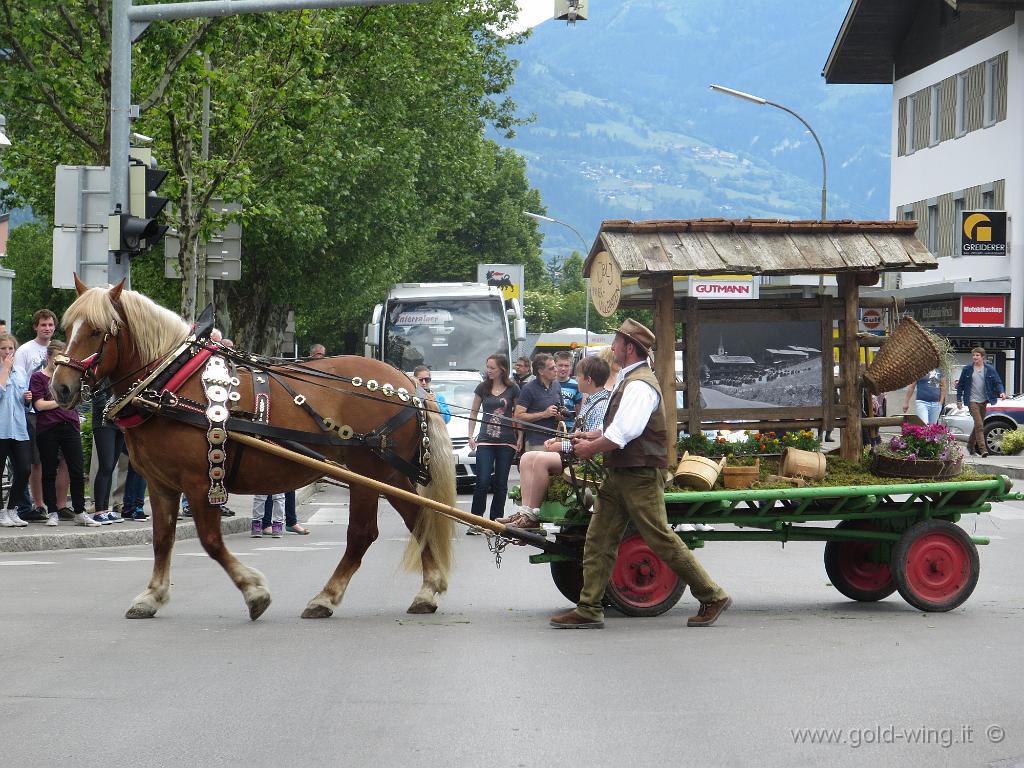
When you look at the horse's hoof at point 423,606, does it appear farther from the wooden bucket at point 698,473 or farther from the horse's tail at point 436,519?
the wooden bucket at point 698,473

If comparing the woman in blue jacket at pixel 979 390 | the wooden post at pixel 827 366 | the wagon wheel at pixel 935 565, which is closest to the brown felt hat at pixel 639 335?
the wagon wheel at pixel 935 565

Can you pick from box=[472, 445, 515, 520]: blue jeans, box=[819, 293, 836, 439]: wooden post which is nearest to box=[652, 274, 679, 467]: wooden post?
box=[819, 293, 836, 439]: wooden post

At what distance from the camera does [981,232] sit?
38.2 m

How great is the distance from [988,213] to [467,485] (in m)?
21.0

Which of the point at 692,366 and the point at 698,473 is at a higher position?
the point at 692,366

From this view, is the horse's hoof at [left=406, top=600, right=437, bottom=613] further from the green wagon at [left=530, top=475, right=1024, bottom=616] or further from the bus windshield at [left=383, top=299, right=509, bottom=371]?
the bus windshield at [left=383, top=299, right=509, bottom=371]

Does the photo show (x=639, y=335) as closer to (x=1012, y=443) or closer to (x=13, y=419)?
(x=13, y=419)

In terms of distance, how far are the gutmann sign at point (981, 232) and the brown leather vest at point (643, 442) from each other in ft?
102

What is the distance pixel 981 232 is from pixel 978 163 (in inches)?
139

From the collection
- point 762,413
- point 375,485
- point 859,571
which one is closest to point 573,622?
point 375,485

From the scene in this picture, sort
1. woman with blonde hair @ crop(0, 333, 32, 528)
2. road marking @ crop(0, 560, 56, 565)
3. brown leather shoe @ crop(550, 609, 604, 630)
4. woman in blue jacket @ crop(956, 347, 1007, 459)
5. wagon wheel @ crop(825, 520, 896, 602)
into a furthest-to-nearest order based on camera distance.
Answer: woman in blue jacket @ crop(956, 347, 1007, 459) → woman with blonde hair @ crop(0, 333, 32, 528) → road marking @ crop(0, 560, 56, 565) → wagon wheel @ crop(825, 520, 896, 602) → brown leather shoe @ crop(550, 609, 604, 630)

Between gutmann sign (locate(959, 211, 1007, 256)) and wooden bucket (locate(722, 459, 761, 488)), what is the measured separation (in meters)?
30.0

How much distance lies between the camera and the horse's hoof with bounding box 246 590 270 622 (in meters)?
9.34

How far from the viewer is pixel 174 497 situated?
31.7 feet
